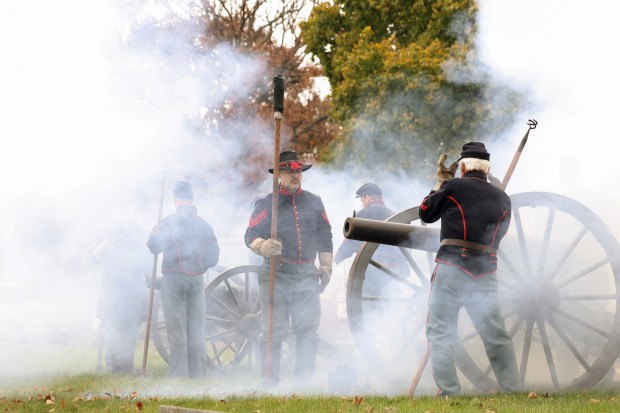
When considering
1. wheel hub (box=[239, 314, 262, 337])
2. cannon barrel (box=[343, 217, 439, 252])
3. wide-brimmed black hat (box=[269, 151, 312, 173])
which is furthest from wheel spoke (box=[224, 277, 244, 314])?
cannon barrel (box=[343, 217, 439, 252])

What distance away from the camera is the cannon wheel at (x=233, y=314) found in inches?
361

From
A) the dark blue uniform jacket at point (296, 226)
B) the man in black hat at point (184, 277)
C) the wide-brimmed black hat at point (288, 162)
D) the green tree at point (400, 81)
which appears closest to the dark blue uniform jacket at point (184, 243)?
the man in black hat at point (184, 277)

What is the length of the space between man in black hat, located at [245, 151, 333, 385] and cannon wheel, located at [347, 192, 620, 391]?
2.09ft

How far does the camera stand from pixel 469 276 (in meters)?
5.62

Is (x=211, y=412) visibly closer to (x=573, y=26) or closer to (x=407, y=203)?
(x=573, y=26)

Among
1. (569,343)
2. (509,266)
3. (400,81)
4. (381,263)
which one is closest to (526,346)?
(569,343)

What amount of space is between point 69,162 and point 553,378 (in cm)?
561

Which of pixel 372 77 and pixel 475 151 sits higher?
pixel 372 77

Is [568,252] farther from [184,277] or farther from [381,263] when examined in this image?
[184,277]

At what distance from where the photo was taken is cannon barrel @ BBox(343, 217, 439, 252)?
5749mm

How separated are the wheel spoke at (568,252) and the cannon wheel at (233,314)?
3683 mm

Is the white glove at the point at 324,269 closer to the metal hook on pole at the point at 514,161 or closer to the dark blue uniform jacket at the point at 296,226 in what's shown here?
the dark blue uniform jacket at the point at 296,226

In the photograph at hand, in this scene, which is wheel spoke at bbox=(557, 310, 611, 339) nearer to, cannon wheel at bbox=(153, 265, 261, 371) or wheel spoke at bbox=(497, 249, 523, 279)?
wheel spoke at bbox=(497, 249, 523, 279)

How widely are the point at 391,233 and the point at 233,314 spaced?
3767 millimetres
